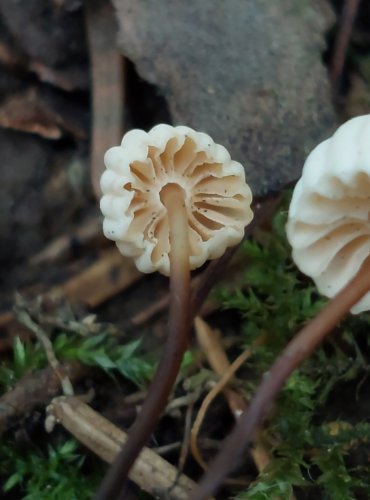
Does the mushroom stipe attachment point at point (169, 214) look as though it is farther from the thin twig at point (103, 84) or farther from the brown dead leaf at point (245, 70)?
the thin twig at point (103, 84)

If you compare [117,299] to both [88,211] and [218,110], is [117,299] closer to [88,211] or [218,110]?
[88,211]

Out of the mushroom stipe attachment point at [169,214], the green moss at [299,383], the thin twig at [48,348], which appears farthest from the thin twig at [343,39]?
the thin twig at [48,348]

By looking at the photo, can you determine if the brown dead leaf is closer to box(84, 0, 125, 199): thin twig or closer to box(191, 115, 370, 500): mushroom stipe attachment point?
box(84, 0, 125, 199): thin twig

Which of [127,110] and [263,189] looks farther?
[127,110]

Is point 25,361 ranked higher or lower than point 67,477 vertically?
higher

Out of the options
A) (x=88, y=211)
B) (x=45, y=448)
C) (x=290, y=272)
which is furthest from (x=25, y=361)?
(x=290, y=272)
